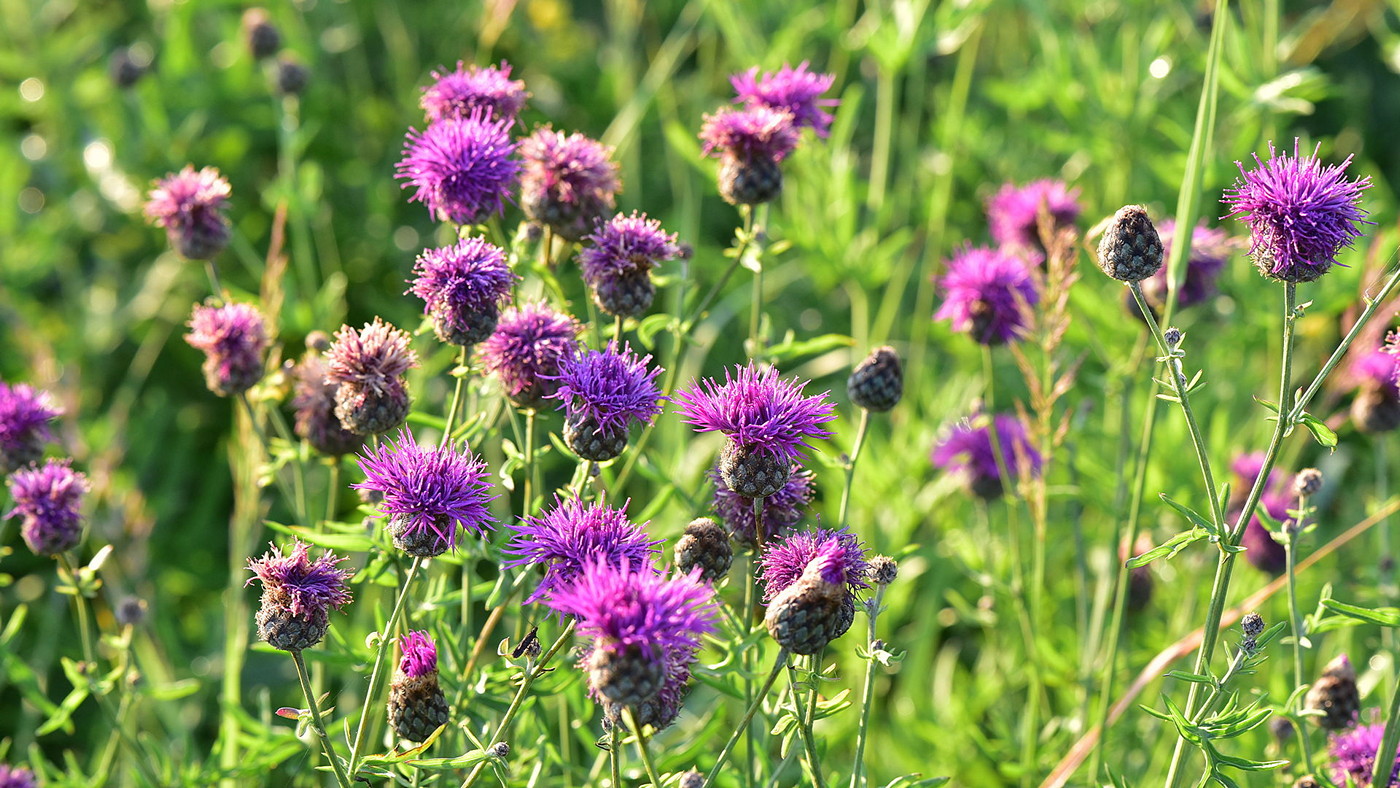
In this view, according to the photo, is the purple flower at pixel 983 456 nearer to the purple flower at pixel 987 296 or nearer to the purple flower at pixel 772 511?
the purple flower at pixel 987 296

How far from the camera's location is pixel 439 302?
7.12 ft

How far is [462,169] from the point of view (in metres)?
2.36

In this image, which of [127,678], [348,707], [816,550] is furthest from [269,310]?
[816,550]

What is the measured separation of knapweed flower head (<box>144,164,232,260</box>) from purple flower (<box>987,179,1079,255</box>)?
84.1 inches

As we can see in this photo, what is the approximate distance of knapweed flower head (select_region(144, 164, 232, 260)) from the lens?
297cm

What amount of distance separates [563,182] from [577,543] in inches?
37.9

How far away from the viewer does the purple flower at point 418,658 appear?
199cm

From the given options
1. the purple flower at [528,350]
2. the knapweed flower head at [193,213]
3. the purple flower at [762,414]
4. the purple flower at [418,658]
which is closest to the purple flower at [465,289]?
the purple flower at [528,350]

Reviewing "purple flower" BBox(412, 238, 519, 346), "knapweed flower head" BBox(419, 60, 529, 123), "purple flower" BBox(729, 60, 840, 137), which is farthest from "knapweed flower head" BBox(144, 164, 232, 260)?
"purple flower" BBox(729, 60, 840, 137)

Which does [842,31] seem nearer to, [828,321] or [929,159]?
[929,159]

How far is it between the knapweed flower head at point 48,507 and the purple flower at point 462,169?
0.99 m

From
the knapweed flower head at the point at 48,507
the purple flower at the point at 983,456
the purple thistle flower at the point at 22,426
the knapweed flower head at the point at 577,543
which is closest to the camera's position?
the knapweed flower head at the point at 577,543

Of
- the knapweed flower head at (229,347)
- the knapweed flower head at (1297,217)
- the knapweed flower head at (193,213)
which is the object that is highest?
the knapweed flower head at (193,213)

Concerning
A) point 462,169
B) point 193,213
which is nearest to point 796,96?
point 462,169
